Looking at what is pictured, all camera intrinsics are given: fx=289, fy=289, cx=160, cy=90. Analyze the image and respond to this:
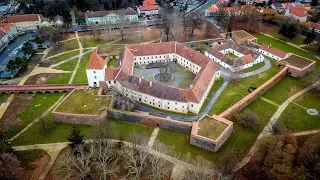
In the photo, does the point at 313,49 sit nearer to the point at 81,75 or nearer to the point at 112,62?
the point at 112,62

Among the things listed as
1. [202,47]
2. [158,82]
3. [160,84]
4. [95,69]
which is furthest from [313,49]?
[95,69]

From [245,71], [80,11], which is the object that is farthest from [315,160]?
[80,11]

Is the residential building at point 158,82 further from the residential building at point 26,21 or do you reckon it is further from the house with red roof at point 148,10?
the residential building at point 26,21

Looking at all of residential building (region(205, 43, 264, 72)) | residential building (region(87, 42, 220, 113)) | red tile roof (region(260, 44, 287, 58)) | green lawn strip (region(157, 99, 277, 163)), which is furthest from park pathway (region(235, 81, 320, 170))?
residential building (region(205, 43, 264, 72))

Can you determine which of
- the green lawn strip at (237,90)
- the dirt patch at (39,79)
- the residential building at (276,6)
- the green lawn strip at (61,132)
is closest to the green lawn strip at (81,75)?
the dirt patch at (39,79)

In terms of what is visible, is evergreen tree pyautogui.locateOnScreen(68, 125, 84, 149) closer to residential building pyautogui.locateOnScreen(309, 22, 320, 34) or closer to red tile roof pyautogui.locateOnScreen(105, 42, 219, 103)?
red tile roof pyautogui.locateOnScreen(105, 42, 219, 103)

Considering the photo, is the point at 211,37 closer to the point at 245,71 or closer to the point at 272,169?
the point at 245,71
